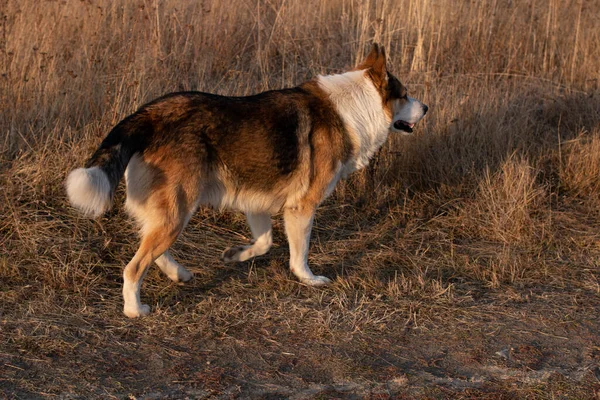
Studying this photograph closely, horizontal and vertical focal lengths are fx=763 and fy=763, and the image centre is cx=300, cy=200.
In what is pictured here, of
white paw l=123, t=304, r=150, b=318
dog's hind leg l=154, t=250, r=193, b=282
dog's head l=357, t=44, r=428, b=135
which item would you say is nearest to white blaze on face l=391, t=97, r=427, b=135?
dog's head l=357, t=44, r=428, b=135

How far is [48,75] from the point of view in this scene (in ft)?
20.2

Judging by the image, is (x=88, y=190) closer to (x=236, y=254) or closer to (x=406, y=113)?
(x=236, y=254)

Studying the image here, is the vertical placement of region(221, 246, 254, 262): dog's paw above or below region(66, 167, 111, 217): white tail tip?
below

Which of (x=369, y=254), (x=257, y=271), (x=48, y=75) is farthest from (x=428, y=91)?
(x=48, y=75)

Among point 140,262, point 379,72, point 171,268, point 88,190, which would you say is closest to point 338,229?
point 379,72

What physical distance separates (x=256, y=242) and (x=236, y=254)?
15cm

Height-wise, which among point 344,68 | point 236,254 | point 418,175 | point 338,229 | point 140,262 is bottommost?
point 338,229

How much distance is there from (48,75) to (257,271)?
262cm

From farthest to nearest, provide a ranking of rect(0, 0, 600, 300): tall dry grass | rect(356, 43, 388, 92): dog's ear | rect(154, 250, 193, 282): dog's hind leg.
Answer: rect(0, 0, 600, 300): tall dry grass → rect(356, 43, 388, 92): dog's ear → rect(154, 250, 193, 282): dog's hind leg

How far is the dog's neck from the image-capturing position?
4789 mm

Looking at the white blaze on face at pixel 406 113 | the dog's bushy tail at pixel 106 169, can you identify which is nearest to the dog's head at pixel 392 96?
the white blaze on face at pixel 406 113

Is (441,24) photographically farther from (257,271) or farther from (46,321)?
(46,321)

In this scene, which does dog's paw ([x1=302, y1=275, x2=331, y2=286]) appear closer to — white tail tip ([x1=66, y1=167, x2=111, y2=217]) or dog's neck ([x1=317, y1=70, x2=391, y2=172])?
dog's neck ([x1=317, y1=70, x2=391, y2=172])

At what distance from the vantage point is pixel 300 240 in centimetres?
472
